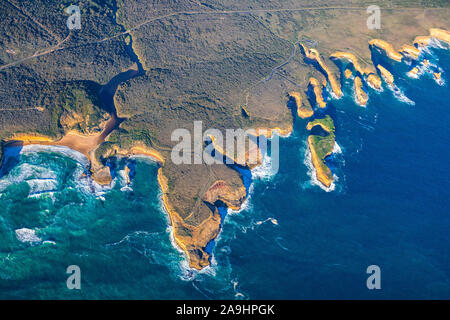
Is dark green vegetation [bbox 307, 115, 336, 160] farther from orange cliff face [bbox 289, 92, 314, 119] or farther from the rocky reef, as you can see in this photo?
orange cliff face [bbox 289, 92, 314, 119]

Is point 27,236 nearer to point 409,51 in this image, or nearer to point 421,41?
point 409,51

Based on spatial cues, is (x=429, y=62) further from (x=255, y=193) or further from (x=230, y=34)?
(x=255, y=193)

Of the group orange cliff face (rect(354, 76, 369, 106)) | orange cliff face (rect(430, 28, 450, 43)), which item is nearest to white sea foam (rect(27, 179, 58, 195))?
orange cliff face (rect(354, 76, 369, 106))

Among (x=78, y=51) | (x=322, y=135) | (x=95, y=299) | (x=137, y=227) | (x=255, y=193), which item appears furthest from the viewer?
(x=78, y=51)

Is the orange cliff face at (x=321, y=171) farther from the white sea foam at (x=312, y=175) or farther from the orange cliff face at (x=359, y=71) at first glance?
the orange cliff face at (x=359, y=71)

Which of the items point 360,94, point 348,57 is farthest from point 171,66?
point 348,57

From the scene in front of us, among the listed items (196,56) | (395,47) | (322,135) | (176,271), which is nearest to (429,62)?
(395,47)

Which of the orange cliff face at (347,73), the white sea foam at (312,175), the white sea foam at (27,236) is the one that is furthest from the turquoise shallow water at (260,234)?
the orange cliff face at (347,73)
